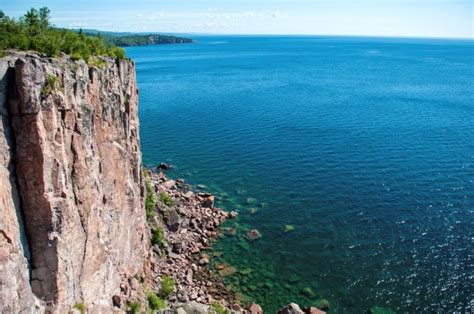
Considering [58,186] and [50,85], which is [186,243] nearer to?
[58,186]

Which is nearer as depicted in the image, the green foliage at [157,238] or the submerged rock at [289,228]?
the green foliage at [157,238]

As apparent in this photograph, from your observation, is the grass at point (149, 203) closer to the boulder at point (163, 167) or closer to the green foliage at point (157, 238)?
the green foliage at point (157, 238)

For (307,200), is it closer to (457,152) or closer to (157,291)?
(157,291)

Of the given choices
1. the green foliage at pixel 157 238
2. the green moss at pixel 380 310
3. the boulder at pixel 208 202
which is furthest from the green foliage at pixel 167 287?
the green moss at pixel 380 310

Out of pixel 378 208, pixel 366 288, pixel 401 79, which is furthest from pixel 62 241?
pixel 401 79

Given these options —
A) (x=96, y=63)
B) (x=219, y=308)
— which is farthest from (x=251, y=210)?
(x=96, y=63)

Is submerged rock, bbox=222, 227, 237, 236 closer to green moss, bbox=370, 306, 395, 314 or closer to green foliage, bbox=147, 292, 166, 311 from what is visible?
green foliage, bbox=147, 292, 166, 311

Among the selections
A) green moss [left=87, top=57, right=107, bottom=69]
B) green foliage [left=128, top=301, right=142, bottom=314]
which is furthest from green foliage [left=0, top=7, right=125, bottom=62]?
green foliage [left=128, top=301, right=142, bottom=314]
